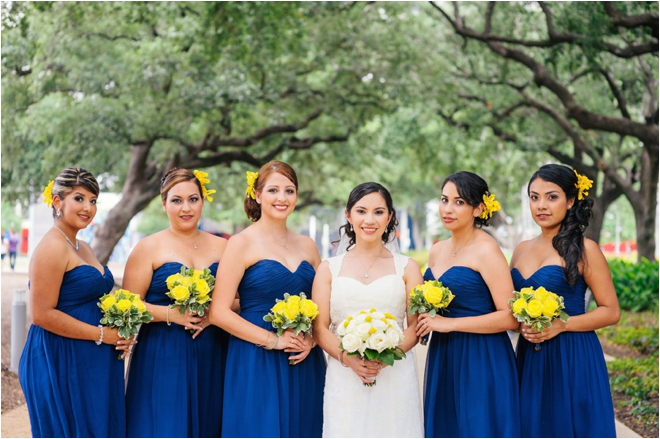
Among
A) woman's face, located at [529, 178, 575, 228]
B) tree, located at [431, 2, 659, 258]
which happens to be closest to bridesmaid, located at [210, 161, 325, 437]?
woman's face, located at [529, 178, 575, 228]

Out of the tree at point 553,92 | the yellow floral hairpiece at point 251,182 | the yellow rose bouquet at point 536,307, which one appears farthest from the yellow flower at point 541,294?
the tree at point 553,92

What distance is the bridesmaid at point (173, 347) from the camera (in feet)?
16.8

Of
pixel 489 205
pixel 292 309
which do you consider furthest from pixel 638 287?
pixel 292 309

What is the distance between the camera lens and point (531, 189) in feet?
17.9

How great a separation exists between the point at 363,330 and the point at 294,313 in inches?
21.3

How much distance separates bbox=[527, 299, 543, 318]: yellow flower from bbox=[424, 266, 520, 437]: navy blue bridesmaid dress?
32 centimetres

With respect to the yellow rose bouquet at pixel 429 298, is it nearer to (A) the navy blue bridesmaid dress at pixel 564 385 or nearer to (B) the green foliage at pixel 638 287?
(A) the navy blue bridesmaid dress at pixel 564 385

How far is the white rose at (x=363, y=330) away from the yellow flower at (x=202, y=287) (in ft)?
3.74

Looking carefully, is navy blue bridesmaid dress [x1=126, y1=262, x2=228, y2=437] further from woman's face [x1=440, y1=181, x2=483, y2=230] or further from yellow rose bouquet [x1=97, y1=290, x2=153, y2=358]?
woman's face [x1=440, y1=181, x2=483, y2=230]

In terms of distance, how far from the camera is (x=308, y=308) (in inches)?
187

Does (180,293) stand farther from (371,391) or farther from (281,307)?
(371,391)

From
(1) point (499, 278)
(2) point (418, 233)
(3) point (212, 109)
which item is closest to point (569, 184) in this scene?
(1) point (499, 278)

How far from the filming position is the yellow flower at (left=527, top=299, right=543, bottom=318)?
4.77m

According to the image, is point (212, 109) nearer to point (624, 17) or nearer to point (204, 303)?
point (624, 17)
